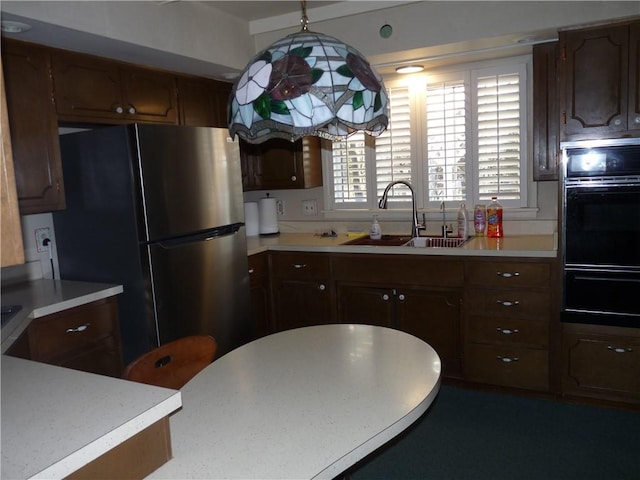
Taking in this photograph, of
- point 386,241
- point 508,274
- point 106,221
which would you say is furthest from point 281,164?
point 508,274

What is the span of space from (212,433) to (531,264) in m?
2.14

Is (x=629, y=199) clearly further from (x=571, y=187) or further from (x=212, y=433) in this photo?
(x=212, y=433)

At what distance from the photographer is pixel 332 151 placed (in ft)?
12.9

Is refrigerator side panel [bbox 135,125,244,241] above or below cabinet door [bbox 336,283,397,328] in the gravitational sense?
above

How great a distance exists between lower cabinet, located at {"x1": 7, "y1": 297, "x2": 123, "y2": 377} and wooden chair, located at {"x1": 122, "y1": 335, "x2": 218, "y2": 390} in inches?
27.4

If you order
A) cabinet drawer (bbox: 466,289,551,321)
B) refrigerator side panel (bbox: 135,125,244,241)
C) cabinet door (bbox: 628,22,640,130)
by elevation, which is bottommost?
cabinet drawer (bbox: 466,289,551,321)

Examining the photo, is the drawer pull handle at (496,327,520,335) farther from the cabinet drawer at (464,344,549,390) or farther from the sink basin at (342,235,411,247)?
the sink basin at (342,235,411,247)

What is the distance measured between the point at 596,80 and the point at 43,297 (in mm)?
2902

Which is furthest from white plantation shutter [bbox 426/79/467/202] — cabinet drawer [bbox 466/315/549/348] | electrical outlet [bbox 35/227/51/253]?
electrical outlet [bbox 35/227/51/253]

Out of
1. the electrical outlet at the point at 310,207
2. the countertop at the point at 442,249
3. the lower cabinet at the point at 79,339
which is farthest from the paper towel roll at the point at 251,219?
the lower cabinet at the point at 79,339

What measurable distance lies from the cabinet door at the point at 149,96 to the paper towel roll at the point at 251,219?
1085 mm

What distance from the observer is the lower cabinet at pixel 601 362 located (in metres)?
2.64

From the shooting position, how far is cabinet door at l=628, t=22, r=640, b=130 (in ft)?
8.18

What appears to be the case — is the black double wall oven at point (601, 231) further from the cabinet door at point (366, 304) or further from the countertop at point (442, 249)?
the cabinet door at point (366, 304)
